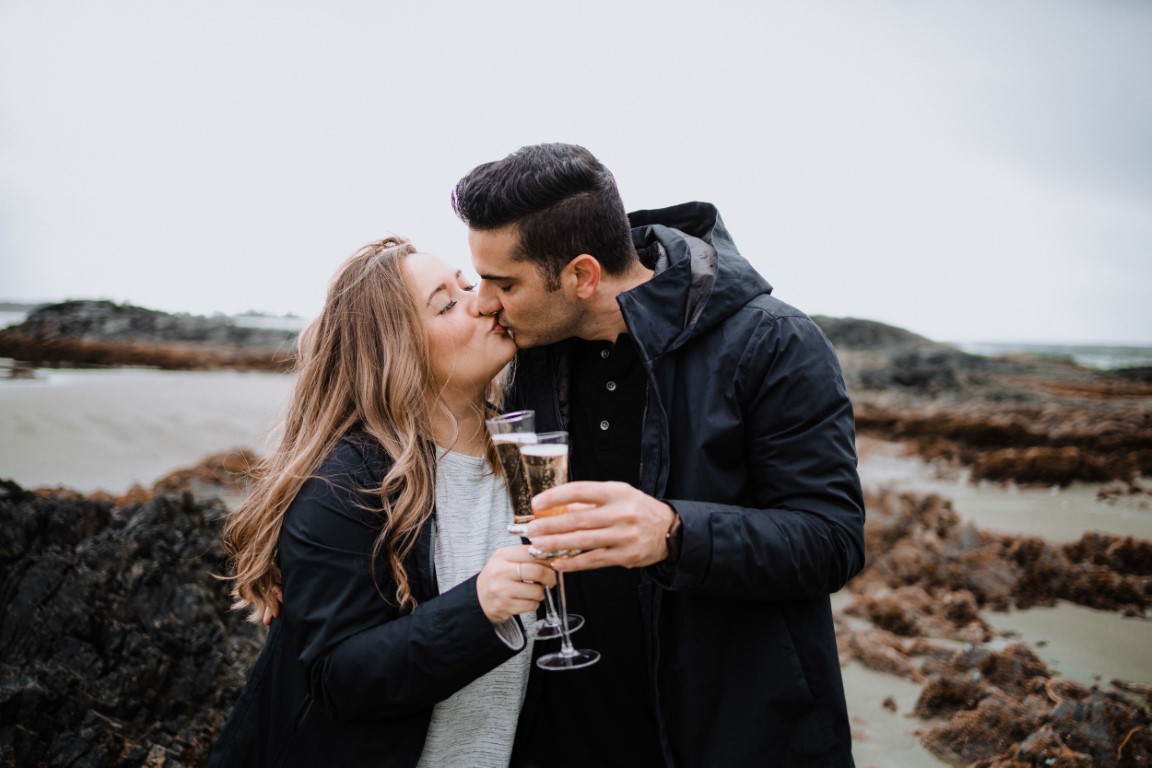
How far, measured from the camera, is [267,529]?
2.48 meters

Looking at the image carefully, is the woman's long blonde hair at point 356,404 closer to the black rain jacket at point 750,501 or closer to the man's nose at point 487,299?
the man's nose at point 487,299

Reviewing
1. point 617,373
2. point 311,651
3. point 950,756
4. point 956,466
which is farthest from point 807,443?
point 956,466

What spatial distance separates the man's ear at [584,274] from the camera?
2992mm

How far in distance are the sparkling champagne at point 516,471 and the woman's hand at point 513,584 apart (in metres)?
0.14

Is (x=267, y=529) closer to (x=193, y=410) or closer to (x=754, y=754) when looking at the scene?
(x=754, y=754)

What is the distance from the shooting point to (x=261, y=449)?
39.7 ft

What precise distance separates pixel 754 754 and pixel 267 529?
5.60 ft

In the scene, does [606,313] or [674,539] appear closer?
[674,539]

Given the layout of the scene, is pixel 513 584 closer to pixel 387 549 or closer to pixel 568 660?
pixel 568 660

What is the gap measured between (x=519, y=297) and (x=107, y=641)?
305cm

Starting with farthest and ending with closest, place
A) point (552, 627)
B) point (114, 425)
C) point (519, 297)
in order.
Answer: point (114, 425) < point (519, 297) < point (552, 627)

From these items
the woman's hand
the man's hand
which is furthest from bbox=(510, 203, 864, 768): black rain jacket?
the woman's hand

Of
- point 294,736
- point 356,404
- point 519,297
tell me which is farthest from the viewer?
point 519,297

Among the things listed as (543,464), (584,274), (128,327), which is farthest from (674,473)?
(128,327)
